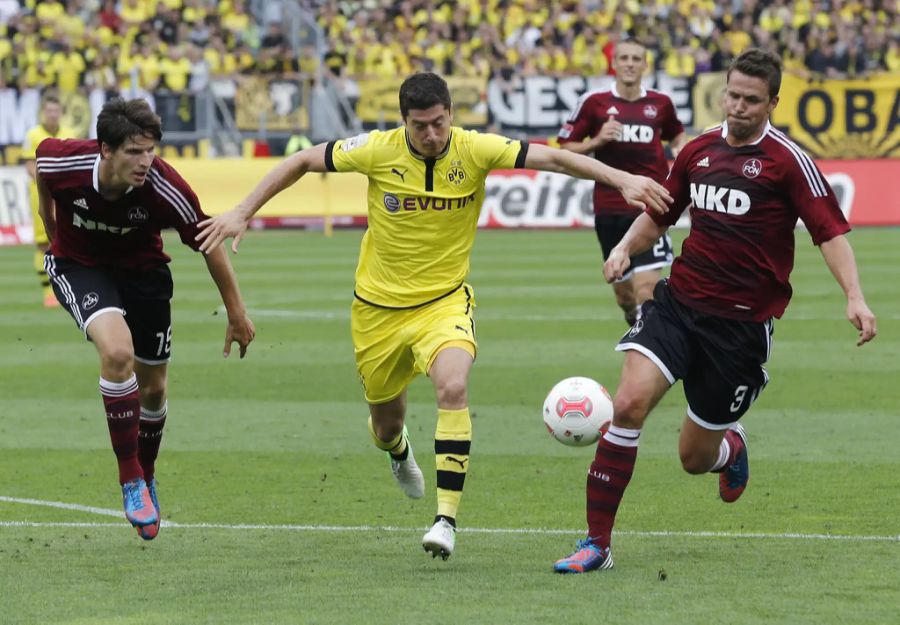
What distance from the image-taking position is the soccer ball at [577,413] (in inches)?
356

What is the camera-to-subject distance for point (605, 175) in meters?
7.38

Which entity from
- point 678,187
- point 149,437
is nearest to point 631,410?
point 678,187

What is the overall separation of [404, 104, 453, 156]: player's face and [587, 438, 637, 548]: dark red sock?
1.66 meters

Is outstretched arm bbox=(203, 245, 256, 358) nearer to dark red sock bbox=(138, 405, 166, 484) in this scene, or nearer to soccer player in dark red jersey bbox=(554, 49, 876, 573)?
dark red sock bbox=(138, 405, 166, 484)

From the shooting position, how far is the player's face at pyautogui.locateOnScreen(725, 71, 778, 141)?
6938 millimetres

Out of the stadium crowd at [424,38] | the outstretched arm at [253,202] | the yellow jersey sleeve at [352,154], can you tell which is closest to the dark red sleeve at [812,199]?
the yellow jersey sleeve at [352,154]

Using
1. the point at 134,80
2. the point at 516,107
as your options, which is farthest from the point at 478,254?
the point at 134,80

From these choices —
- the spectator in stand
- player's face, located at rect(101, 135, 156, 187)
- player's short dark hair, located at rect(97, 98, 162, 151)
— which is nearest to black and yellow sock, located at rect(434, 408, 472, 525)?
player's face, located at rect(101, 135, 156, 187)

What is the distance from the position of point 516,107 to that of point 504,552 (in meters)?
25.2

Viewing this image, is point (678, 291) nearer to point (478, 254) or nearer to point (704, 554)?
point (704, 554)

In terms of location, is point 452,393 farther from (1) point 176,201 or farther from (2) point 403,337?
(1) point 176,201

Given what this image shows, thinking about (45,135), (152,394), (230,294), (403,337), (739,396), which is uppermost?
(230,294)

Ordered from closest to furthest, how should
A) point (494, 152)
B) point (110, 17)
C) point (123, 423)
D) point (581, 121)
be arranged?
1. point (123, 423)
2. point (494, 152)
3. point (581, 121)
4. point (110, 17)

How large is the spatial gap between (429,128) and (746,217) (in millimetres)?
1530
